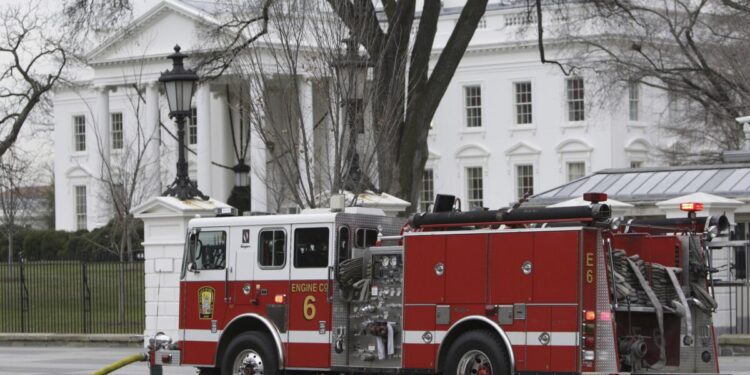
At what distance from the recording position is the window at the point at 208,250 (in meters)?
20.8

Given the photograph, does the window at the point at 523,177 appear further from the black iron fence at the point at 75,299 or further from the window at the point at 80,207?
the black iron fence at the point at 75,299

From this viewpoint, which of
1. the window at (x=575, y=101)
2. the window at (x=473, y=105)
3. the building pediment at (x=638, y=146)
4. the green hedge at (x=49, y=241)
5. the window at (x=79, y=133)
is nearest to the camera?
the green hedge at (x=49, y=241)

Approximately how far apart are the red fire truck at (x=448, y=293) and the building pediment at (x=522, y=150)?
54410mm

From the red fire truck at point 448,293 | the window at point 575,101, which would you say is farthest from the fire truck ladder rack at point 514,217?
the window at point 575,101

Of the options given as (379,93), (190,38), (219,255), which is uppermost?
(190,38)

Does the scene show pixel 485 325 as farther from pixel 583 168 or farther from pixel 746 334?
pixel 583 168

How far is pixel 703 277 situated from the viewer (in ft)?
60.2

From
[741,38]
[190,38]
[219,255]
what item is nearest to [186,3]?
[190,38]

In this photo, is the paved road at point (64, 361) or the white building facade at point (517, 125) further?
the white building facade at point (517, 125)

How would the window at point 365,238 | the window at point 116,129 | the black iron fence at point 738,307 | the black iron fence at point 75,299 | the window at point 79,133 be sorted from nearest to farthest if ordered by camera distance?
the window at point 365,238 → the black iron fence at point 738,307 → the black iron fence at point 75,299 → the window at point 116,129 → the window at point 79,133

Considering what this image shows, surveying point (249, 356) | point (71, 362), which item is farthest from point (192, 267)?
point (71, 362)

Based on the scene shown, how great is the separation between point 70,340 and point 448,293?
16.0m

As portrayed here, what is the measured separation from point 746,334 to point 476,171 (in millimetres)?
50912

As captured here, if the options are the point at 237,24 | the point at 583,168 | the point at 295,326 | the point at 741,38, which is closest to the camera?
the point at 295,326
